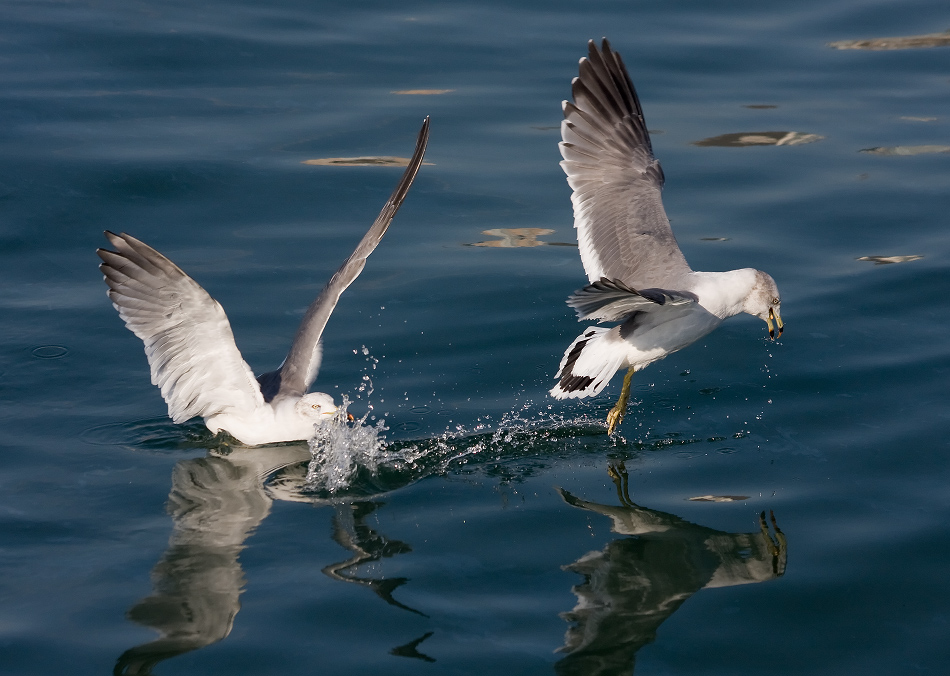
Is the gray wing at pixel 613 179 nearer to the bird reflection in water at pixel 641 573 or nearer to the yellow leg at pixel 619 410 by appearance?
the yellow leg at pixel 619 410

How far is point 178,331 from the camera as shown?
24.0ft

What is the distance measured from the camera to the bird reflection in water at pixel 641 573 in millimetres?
5699

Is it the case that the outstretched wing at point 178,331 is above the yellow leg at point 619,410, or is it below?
above

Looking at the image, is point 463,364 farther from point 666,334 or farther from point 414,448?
point 666,334

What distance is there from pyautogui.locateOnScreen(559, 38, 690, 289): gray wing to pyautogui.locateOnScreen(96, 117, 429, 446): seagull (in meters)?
1.30

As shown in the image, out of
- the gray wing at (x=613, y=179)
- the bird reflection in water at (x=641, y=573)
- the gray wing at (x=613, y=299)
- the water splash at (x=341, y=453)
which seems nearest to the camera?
the bird reflection in water at (x=641, y=573)

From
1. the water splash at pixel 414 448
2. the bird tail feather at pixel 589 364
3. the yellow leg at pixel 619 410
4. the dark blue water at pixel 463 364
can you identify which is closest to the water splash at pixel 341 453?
the water splash at pixel 414 448

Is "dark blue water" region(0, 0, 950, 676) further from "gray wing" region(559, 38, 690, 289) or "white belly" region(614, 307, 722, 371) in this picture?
"gray wing" region(559, 38, 690, 289)

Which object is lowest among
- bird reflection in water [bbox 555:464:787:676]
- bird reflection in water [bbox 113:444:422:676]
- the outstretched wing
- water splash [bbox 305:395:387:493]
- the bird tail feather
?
bird reflection in water [bbox 555:464:787:676]

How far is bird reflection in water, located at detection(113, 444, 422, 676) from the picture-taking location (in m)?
5.75

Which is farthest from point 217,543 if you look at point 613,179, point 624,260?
point 613,179

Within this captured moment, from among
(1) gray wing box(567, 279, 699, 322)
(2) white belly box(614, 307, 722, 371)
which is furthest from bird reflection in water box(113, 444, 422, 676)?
(2) white belly box(614, 307, 722, 371)

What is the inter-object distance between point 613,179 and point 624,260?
2.78 ft

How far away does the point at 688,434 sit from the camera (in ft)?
26.1
